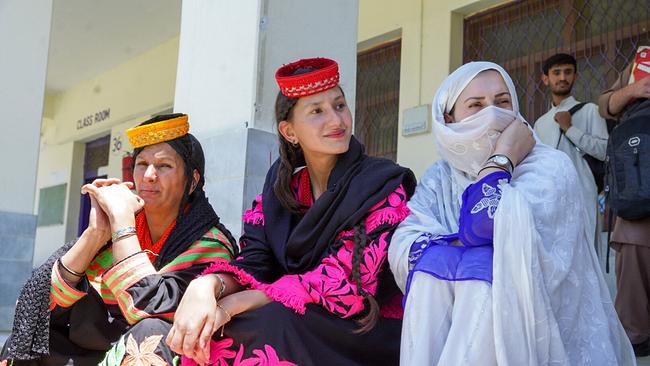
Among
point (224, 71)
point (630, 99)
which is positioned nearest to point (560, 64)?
point (630, 99)

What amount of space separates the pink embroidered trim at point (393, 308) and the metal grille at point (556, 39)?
3.31 metres

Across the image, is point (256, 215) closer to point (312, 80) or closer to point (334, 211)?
point (334, 211)

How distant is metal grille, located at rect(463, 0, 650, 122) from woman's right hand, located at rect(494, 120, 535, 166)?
3.09 m

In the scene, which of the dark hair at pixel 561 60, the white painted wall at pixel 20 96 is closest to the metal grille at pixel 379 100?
the dark hair at pixel 561 60

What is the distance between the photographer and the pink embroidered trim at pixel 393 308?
2283 millimetres

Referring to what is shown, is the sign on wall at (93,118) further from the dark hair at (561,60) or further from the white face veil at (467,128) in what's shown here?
the white face veil at (467,128)

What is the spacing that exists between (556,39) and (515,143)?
3.57 metres

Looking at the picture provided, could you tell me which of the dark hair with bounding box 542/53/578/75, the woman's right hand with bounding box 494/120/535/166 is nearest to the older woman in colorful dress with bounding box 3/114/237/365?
the woman's right hand with bounding box 494/120/535/166

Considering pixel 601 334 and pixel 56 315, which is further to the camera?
pixel 56 315

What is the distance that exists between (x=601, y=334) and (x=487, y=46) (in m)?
4.29

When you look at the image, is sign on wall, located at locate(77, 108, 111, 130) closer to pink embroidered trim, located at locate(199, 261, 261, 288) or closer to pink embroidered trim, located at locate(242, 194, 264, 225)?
pink embroidered trim, located at locate(242, 194, 264, 225)

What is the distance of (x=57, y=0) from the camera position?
823 centimetres

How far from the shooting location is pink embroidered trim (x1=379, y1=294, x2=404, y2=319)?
2283 mm

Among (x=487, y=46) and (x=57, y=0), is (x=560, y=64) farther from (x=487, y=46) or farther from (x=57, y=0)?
(x=57, y=0)
